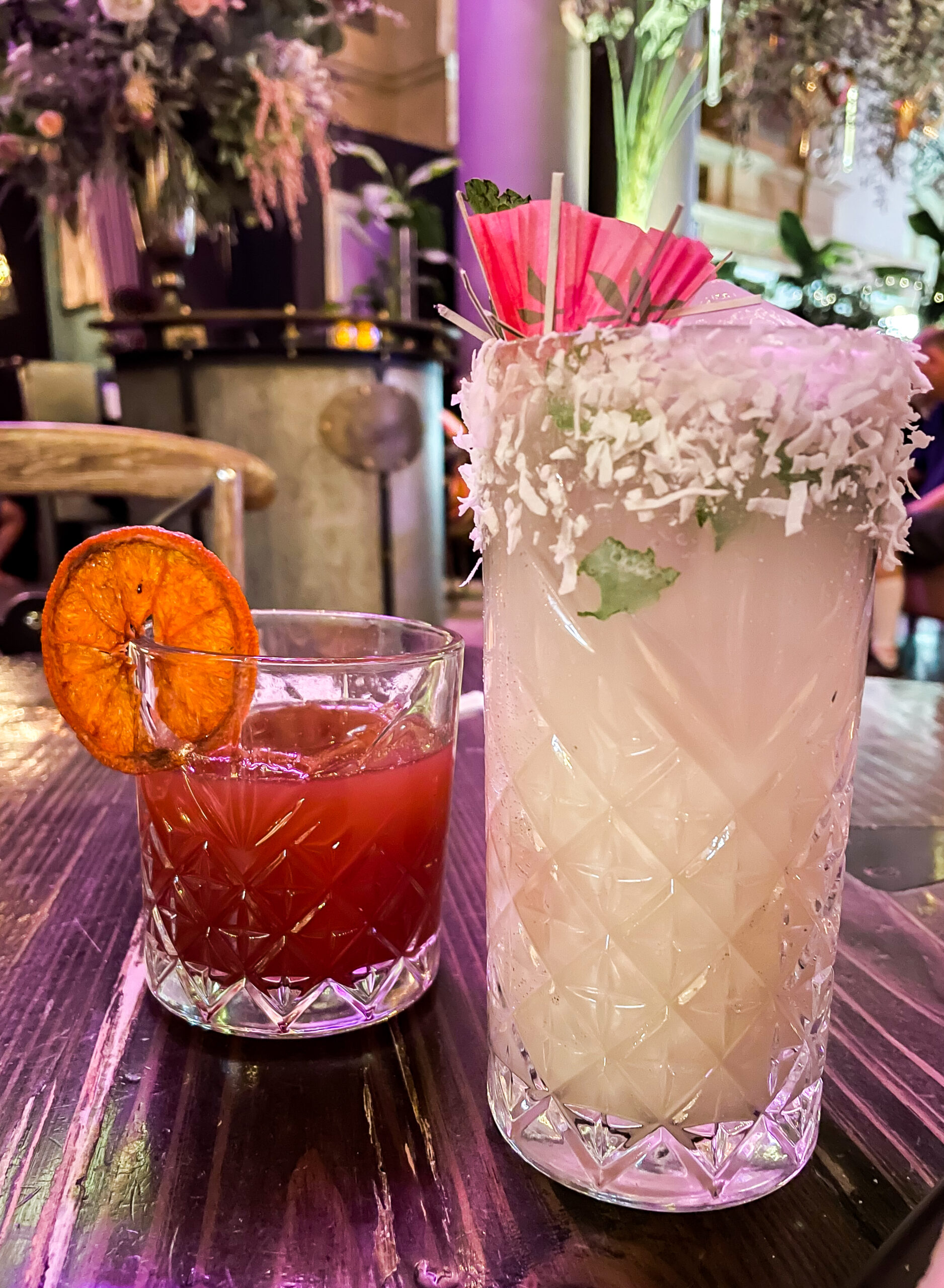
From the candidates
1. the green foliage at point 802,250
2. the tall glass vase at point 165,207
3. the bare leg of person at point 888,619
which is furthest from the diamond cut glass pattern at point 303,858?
the green foliage at point 802,250

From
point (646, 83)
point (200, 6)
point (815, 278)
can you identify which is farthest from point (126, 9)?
point (815, 278)

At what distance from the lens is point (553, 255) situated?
0.31 meters

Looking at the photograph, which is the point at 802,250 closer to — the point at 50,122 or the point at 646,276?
the point at 50,122

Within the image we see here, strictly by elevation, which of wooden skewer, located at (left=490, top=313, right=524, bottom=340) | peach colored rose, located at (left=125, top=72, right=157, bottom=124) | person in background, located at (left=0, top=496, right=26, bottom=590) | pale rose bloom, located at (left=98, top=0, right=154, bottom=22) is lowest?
person in background, located at (left=0, top=496, right=26, bottom=590)

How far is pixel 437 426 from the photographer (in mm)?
2859

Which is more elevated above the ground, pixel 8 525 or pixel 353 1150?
pixel 353 1150

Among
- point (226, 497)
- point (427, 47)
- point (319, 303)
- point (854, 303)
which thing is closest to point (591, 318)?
point (226, 497)

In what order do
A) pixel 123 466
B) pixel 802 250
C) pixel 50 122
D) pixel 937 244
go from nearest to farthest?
pixel 123 466
pixel 50 122
pixel 937 244
pixel 802 250

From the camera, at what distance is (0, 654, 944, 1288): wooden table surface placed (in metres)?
0.30

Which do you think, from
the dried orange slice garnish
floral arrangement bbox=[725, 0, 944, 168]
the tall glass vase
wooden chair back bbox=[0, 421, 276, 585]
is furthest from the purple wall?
the dried orange slice garnish

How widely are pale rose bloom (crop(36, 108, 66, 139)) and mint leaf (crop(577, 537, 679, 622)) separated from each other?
2125 mm

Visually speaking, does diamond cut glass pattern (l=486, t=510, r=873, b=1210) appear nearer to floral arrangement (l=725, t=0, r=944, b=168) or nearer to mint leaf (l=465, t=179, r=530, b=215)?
mint leaf (l=465, t=179, r=530, b=215)

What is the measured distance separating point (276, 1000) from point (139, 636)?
0.20 meters

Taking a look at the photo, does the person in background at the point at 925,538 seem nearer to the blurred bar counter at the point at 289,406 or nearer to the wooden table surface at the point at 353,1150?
the blurred bar counter at the point at 289,406
